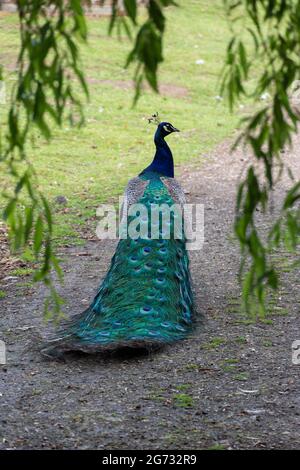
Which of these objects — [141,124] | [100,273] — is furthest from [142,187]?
[141,124]

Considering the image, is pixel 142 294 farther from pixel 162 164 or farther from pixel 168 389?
pixel 162 164

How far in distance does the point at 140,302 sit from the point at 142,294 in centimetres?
7

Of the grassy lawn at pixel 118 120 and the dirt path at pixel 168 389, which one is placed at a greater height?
the grassy lawn at pixel 118 120

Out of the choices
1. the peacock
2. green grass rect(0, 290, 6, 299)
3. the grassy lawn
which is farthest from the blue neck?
green grass rect(0, 290, 6, 299)

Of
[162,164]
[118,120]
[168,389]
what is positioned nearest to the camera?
[168,389]

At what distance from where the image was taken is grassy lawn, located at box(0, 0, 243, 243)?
935cm

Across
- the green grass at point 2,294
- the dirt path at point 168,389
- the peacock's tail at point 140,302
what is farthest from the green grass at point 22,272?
the peacock's tail at point 140,302

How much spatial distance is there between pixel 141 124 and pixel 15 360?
7.83 meters

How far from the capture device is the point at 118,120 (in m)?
12.4

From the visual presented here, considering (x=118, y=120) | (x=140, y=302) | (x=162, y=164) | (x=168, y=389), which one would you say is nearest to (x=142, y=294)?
(x=140, y=302)

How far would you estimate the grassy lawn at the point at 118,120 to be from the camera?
935 cm

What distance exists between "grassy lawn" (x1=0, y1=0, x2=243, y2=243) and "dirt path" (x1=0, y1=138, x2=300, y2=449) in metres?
1.98

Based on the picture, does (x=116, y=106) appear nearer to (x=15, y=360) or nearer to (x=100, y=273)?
(x=100, y=273)

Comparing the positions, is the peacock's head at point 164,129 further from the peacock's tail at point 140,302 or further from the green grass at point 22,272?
the green grass at point 22,272
